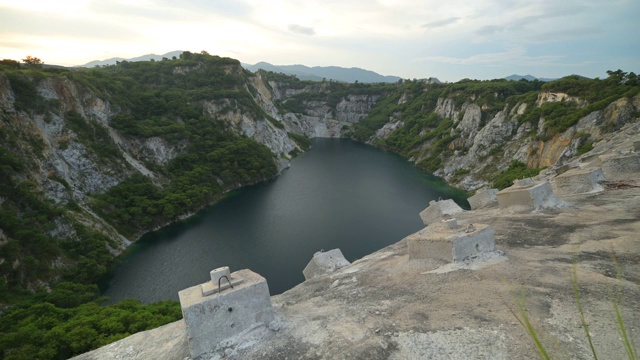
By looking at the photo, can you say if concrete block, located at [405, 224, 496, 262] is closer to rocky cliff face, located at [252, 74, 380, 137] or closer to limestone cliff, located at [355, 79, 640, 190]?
limestone cliff, located at [355, 79, 640, 190]

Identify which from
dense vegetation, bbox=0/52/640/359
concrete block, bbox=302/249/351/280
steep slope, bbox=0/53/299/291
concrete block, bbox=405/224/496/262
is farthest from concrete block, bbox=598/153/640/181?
steep slope, bbox=0/53/299/291

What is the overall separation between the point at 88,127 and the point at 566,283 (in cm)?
5134

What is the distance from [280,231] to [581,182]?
1131 inches

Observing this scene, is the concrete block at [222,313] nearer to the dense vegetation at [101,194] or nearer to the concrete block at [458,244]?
the concrete block at [458,244]

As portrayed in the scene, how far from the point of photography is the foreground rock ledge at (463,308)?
7.71m

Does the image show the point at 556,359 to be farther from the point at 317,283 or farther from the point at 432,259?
Result: the point at 317,283

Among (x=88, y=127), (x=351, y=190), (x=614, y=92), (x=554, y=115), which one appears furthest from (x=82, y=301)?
(x=614, y=92)

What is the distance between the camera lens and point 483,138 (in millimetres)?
61438

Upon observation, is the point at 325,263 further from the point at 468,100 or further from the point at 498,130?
the point at 468,100

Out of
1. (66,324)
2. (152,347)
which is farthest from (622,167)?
(66,324)

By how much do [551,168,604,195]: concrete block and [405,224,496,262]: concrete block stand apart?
8691 millimetres

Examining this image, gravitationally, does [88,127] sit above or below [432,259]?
above

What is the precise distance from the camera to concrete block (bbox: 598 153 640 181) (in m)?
18.0

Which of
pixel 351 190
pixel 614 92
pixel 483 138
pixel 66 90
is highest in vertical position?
pixel 66 90
